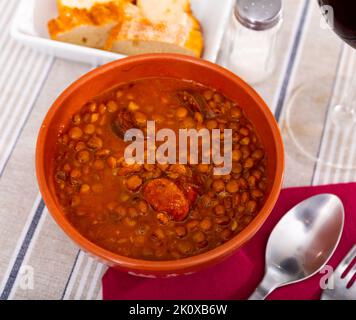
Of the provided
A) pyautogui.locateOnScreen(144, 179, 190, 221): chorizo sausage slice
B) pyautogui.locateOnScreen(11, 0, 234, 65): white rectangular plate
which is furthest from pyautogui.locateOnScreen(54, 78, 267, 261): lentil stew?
pyautogui.locateOnScreen(11, 0, 234, 65): white rectangular plate

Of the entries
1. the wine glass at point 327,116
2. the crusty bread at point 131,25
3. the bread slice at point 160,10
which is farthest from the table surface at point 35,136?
the bread slice at point 160,10

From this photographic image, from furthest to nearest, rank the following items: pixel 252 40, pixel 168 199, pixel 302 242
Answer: pixel 252 40 → pixel 302 242 → pixel 168 199

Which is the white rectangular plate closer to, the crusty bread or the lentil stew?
the crusty bread

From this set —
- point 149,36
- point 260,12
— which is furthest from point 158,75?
point 260,12

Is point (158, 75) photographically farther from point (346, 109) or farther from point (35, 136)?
point (346, 109)

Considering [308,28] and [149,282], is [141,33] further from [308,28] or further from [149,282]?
[149,282]

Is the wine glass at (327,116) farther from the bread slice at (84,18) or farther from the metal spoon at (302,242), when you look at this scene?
the bread slice at (84,18)
